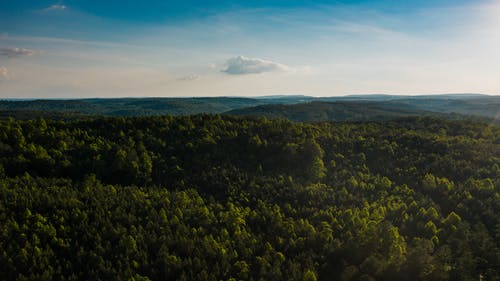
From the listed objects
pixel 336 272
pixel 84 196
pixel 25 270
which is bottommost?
pixel 336 272

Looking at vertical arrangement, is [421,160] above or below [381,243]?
above

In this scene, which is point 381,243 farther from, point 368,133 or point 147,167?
point 368,133

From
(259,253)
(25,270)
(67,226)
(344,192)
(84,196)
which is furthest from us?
(344,192)

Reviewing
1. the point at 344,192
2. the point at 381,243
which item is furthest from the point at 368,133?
the point at 381,243

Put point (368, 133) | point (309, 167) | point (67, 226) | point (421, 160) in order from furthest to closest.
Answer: point (368, 133), point (421, 160), point (309, 167), point (67, 226)

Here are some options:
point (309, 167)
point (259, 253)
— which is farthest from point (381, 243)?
point (309, 167)

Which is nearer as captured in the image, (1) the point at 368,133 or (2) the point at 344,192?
(2) the point at 344,192

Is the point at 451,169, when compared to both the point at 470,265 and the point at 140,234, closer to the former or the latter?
the point at 470,265
